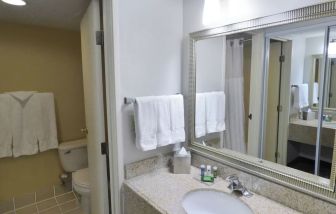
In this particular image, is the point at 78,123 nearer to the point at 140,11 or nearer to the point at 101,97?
the point at 101,97

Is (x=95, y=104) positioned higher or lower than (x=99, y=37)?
lower

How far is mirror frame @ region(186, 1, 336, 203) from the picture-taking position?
93 cm

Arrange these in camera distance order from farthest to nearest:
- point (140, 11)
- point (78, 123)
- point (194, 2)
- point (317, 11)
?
point (78, 123)
point (194, 2)
point (140, 11)
point (317, 11)

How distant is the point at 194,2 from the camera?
4.77ft

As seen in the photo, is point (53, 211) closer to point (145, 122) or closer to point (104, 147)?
point (104, 147)

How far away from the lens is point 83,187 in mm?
2076

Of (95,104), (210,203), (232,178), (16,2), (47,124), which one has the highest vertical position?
(16,2)

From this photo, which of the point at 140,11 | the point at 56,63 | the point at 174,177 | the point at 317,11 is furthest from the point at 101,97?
the point at 56,63

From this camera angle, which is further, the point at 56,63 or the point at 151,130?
the point at 56,63

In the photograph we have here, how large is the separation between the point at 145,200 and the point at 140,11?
1.11 m

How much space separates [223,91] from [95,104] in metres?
0.85

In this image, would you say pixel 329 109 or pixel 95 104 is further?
pixel 95 104

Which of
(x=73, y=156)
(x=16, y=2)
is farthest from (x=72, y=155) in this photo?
(x=16, y=2)

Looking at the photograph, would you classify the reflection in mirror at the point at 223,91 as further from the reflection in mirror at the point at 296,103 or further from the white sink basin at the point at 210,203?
the white sink basin at the point at 210,203
